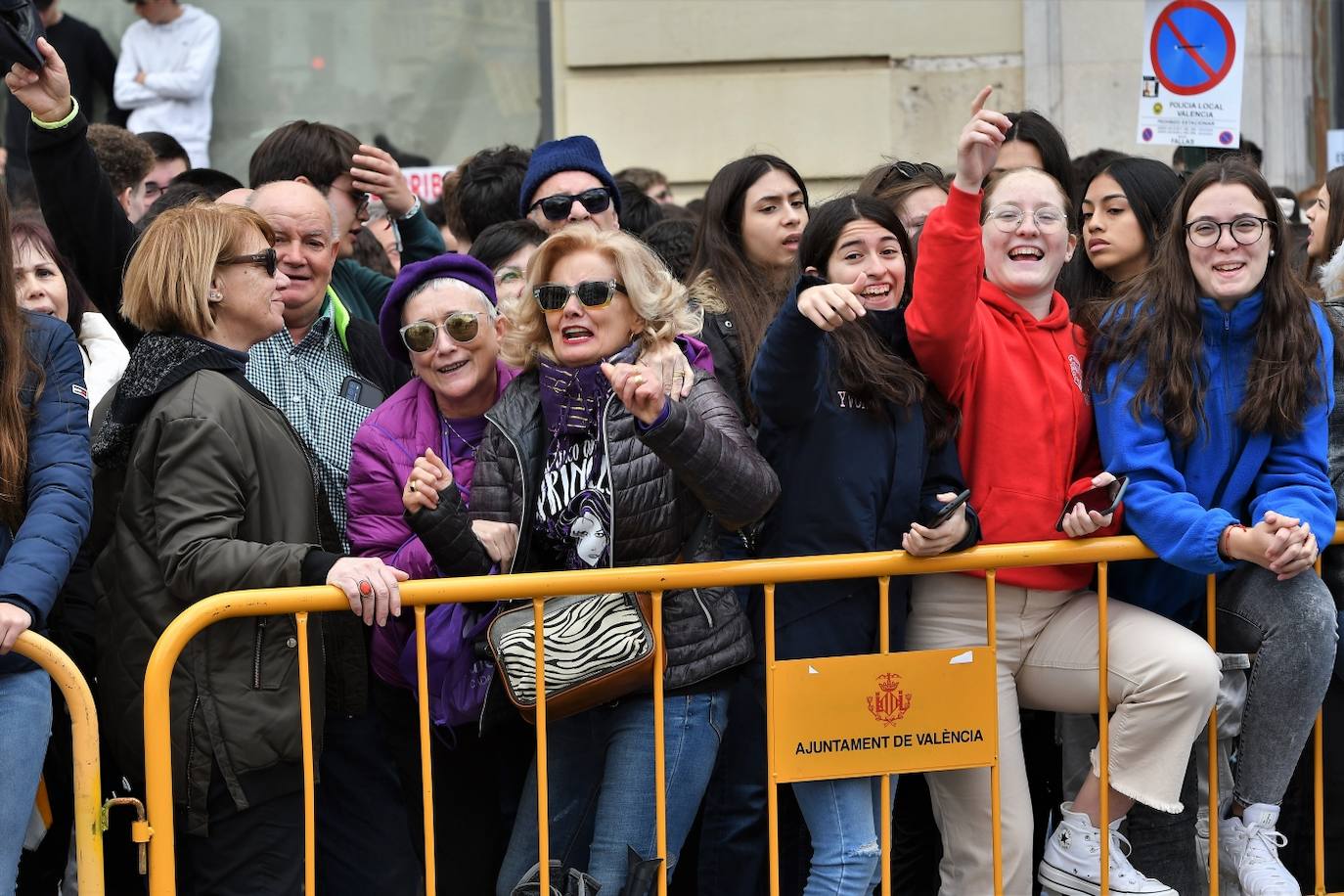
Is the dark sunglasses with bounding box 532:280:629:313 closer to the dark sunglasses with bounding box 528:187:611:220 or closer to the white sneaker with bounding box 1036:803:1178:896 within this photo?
the dark sunglasses with bounding box 528:187:611:220

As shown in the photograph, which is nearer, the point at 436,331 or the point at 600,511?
the point at 600,511

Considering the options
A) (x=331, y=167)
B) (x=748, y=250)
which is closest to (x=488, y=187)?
(x=331, y=167)

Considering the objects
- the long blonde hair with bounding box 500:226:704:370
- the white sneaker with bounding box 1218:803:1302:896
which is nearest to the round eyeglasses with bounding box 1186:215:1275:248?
the long blonde hair with bounding box 500:226:704:370

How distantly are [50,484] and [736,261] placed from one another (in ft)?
6.62

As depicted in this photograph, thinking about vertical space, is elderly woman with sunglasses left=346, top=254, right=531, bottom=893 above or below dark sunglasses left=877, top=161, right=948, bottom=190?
below

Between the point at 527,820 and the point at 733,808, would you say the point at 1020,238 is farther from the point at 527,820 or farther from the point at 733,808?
the point at 527,820

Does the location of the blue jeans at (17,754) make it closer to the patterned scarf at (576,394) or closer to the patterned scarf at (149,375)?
the patterned scarf at (149,375)

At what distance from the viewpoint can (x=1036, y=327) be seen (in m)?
4.17

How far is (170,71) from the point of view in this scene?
9047 millimetres

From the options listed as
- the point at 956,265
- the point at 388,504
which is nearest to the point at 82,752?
the point at 388,504

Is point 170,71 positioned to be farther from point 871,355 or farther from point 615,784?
point 615,784

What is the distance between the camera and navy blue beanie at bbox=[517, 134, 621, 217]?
5.13m

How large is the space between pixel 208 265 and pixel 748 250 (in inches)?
64.8

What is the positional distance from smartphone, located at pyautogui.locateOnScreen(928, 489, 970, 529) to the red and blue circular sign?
3.02 meters
